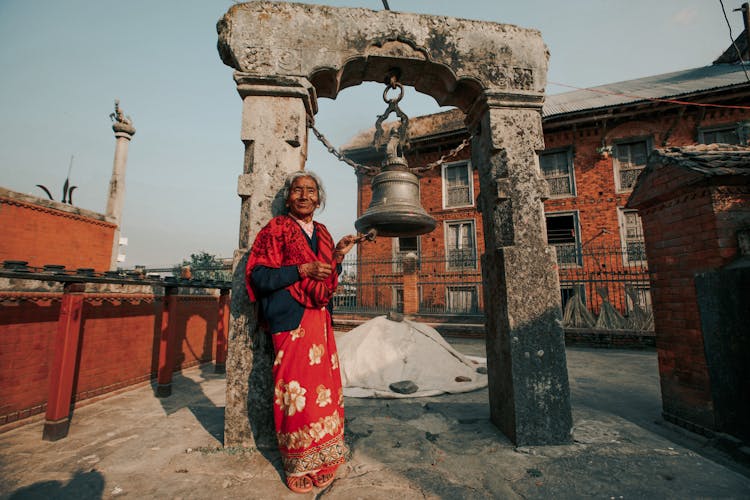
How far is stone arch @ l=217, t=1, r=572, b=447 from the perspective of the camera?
236 centimetres

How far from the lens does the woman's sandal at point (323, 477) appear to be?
1869mm

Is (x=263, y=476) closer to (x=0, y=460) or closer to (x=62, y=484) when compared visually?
(x=62, y=484)

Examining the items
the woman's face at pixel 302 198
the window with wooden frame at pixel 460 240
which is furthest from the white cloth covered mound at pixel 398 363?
the window with wooden frame at pixel 460 240

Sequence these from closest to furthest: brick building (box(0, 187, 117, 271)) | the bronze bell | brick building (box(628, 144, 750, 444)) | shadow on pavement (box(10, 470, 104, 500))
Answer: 1. shadow on pavement (box(10, 470, 104, 500))
2. brick building (box(628, 144, 750, 444))
3. the bronze bell
4. brick building (box(0, 187, 117, 271))

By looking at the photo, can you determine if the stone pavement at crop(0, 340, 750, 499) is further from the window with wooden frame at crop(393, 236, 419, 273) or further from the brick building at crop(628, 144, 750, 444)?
the window with wooden frame at crop(393, 236, 419, 273)

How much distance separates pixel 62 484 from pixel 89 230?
27.7ft

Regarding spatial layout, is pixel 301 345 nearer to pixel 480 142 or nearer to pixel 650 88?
pixel 480 142

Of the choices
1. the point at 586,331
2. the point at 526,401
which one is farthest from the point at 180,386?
the point at 586,331

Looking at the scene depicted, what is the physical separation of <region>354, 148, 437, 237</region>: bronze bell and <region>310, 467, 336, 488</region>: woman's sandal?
1819mm

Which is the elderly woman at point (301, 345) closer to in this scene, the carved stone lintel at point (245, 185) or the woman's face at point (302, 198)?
the woman's face at point (302, 198)

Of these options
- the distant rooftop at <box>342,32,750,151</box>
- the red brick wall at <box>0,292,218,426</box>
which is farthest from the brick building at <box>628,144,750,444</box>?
the distant rooftop at <box>342,32,750,151</box>

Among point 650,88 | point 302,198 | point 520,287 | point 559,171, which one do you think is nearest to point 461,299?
point 559,171

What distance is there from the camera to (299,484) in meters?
1.84

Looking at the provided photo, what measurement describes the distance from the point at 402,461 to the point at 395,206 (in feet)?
6.43
